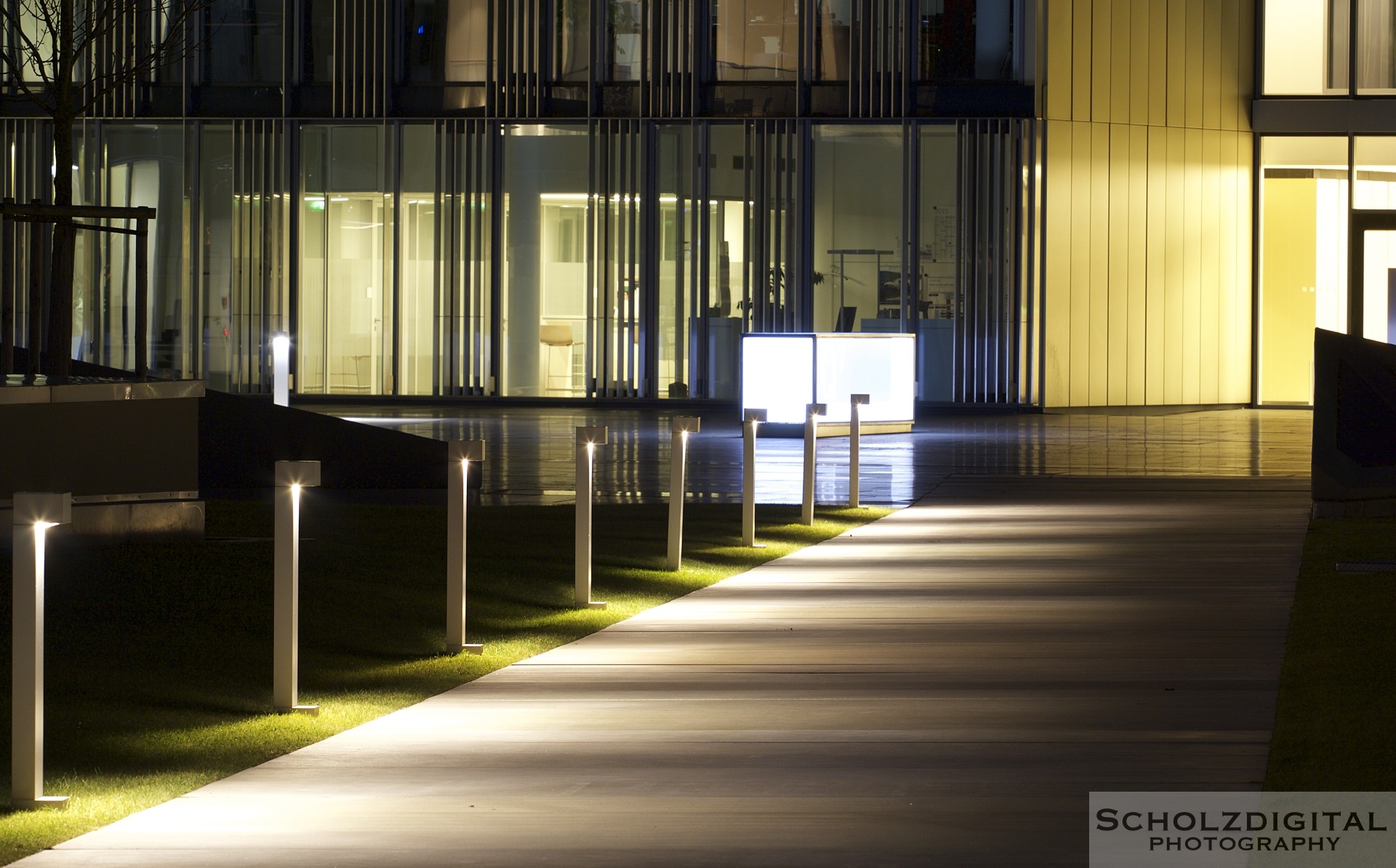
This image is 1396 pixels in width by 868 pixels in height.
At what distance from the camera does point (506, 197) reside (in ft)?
118

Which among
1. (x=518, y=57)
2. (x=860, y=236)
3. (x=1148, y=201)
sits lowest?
(x=860, y=236)

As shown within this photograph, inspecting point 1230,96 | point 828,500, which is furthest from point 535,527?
point 1230,96

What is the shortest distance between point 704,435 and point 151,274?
13.3 metres

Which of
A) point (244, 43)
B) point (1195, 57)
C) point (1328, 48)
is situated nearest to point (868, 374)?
point (1195, 57)

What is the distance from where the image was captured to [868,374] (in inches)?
1115

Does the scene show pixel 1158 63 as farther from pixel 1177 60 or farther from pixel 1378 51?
pixel 1378 51

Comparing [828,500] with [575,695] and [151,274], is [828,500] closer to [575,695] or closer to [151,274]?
[575,695]

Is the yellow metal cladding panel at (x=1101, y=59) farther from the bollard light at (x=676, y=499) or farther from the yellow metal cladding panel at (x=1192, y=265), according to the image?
the bollard light at (x=676, y=499)

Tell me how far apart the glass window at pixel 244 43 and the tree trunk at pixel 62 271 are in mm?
23251

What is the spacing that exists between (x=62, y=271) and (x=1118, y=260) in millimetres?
25021

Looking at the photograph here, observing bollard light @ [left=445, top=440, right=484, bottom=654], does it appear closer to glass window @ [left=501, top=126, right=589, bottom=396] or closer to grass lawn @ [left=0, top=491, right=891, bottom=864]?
grass lawn @ [left=0, top=491, right=891, bottom=864]

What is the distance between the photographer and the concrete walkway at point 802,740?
5430 millimetres

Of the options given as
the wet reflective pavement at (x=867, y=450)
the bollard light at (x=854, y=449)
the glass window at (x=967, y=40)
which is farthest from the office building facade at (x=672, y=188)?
the bollard light at (x=854, y=449)

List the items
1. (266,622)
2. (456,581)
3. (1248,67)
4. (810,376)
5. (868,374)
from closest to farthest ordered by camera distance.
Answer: (456,581) → (266,622) → (810,376) → (868,374) → (1248,67)
